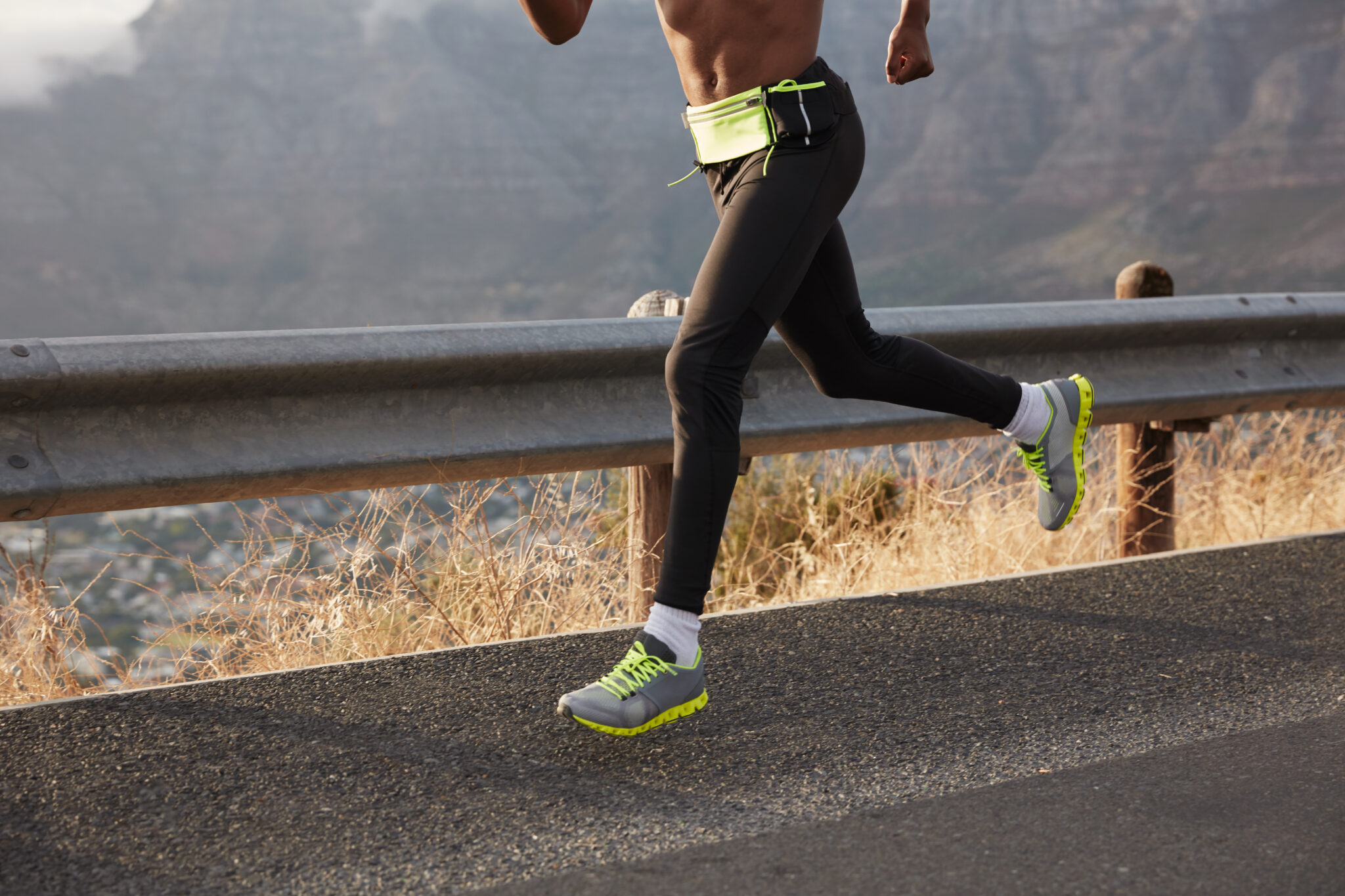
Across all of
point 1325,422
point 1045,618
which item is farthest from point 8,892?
point 1325,422

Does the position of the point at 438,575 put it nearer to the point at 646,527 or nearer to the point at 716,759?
the point at 646,527

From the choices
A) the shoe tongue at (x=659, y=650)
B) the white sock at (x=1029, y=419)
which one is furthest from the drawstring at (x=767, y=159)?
the white sock at (x=1029, y=419)

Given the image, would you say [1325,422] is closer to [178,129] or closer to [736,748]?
[736,748]

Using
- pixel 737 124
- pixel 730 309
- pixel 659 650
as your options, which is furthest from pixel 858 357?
pixel 659 650

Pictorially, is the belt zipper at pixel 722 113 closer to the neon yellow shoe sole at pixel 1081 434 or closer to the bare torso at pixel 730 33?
the bare torso at pixel 730 33

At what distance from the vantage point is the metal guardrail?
8.05ft

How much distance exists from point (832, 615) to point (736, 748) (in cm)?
91

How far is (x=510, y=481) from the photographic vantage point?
3.32 m

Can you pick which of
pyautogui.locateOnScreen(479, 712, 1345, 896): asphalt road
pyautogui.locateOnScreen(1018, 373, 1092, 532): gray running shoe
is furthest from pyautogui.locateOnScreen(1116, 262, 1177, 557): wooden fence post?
pyautogui.locateOnScreen(479, 712, 1345, 896): asphalt road

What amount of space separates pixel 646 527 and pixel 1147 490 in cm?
185

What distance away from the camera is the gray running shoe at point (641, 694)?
2.17 metres

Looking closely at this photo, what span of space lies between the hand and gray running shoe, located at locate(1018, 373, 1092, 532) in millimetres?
888

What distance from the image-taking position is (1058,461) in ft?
10.0

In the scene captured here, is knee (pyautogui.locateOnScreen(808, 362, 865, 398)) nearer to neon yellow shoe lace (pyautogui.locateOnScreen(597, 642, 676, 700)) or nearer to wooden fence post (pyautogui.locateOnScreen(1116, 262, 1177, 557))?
neon yellow shoe lace (pyautogui.locateOnScreen(597, 642, 676, 700))
